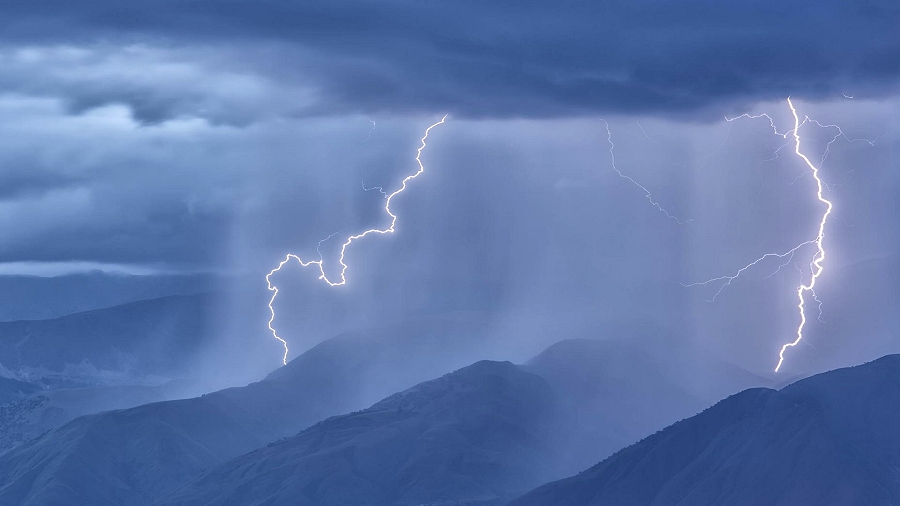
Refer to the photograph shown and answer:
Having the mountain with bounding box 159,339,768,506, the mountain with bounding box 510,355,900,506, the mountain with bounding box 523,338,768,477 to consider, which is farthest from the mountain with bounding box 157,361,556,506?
the mountain with bounding box 510,355,900,506

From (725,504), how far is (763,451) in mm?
6255

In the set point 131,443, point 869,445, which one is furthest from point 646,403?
point 869,445

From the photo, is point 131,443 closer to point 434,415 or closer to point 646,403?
point 434,415

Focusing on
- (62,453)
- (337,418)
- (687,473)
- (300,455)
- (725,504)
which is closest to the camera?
(725,504)

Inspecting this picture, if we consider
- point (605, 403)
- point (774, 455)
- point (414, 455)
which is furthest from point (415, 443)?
point (774, 455)

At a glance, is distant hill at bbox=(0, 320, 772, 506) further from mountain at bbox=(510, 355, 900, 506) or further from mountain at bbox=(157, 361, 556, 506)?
mountain at bbox=(510, 355, 900, 506)

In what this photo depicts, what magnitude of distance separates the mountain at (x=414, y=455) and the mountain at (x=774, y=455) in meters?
20.7

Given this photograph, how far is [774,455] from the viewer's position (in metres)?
103

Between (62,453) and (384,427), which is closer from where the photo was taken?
(384,427)

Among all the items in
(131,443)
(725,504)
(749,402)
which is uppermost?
(131,443)

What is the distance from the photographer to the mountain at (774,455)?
98188 millimetres

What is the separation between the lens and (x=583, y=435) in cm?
16862

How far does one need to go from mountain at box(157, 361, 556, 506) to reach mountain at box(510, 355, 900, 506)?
20.7 meters

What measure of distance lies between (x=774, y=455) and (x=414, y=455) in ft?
190
